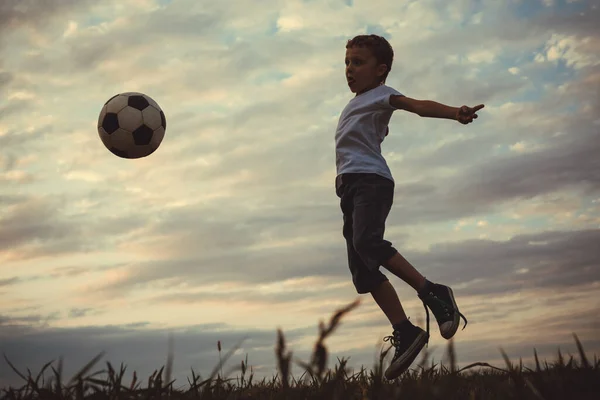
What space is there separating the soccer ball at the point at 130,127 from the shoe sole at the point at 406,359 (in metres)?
4.39

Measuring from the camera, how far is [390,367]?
5543 millimetres

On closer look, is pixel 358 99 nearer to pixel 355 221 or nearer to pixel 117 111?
pixel 355 221

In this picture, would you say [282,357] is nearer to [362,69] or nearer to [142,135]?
[362,69]

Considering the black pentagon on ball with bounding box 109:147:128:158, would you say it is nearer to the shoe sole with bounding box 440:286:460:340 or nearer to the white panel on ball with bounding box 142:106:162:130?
the white panel on ball with bounding box 142:106:162:130

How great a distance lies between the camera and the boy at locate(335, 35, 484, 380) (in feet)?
18.6

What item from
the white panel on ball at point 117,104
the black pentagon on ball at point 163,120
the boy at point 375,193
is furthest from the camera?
the black pentagon on ball at point 163,120

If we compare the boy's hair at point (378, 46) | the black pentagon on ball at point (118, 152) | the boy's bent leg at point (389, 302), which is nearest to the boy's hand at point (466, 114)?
the boy's hair at point (378, 46)

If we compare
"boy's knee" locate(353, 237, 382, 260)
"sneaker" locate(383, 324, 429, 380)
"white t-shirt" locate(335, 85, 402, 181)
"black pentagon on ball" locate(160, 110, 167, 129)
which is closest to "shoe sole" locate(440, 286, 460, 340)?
"sneaker" locate(383, 324, 429, 380)

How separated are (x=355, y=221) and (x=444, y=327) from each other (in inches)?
51.6

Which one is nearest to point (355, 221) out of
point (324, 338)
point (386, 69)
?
point (386, 69)

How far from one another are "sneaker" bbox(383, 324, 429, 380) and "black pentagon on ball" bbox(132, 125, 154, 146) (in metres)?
4.20

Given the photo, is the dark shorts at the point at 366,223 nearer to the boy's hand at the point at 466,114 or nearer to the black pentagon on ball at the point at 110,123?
Answer: the boy's hand at the point at 466,114

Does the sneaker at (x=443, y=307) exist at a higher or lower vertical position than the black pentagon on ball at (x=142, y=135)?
lower

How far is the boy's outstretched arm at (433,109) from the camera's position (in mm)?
5059
